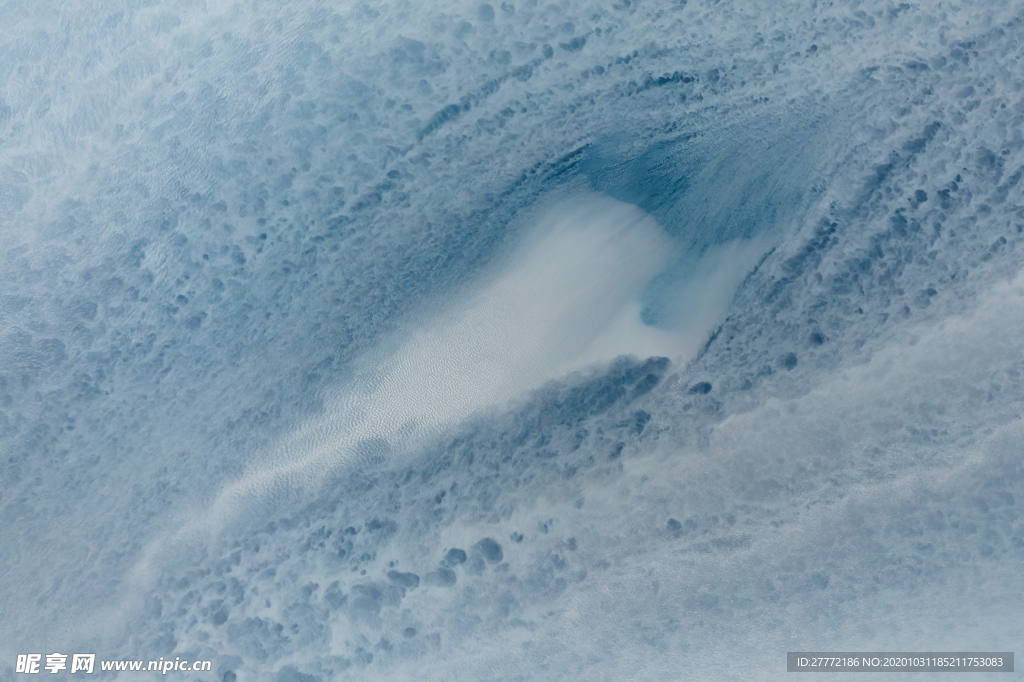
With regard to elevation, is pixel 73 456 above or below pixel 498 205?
below

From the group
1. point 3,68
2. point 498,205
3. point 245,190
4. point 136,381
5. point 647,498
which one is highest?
point 3,68

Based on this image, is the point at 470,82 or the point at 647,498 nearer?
the point at 647,498

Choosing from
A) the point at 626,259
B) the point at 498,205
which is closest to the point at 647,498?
the point at 626,259

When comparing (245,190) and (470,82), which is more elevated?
(470,82)

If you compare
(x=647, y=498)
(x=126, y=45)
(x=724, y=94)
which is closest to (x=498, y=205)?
(x=724, y=94)

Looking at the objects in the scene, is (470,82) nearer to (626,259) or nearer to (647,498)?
(626,259)

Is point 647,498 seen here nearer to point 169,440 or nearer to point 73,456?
point 169,440
